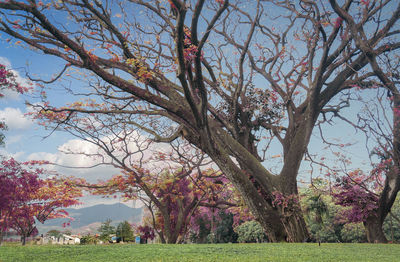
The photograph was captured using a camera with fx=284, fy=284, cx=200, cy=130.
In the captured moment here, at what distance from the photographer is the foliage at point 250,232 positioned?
17.0 m

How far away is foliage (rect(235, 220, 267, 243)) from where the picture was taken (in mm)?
16962

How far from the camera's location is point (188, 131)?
7.43m

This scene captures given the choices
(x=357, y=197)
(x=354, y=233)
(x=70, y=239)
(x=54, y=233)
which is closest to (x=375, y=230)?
(x=357, y=197)

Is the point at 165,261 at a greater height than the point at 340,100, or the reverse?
the point at 340,100

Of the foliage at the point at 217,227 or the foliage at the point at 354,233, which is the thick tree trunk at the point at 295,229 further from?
the foliage at the point at 217,227

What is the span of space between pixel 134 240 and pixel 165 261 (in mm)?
16949

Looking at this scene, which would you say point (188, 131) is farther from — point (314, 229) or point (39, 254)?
point (314, 229)

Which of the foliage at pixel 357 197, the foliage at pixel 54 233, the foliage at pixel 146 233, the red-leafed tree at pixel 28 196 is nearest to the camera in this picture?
the foliage at pixel 357 197

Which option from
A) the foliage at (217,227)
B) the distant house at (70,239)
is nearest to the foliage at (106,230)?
the distant house at (70,239)

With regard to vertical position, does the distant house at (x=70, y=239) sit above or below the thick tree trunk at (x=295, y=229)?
below

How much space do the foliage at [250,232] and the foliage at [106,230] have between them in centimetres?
821

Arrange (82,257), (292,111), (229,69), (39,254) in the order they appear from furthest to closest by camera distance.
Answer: (229,69)
(292,111)
(39,254)
(82,257)

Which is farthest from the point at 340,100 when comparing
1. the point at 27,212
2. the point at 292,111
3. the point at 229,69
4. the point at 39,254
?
the point at 27,212

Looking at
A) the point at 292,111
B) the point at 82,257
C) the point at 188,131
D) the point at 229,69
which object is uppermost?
the point at 229,69
